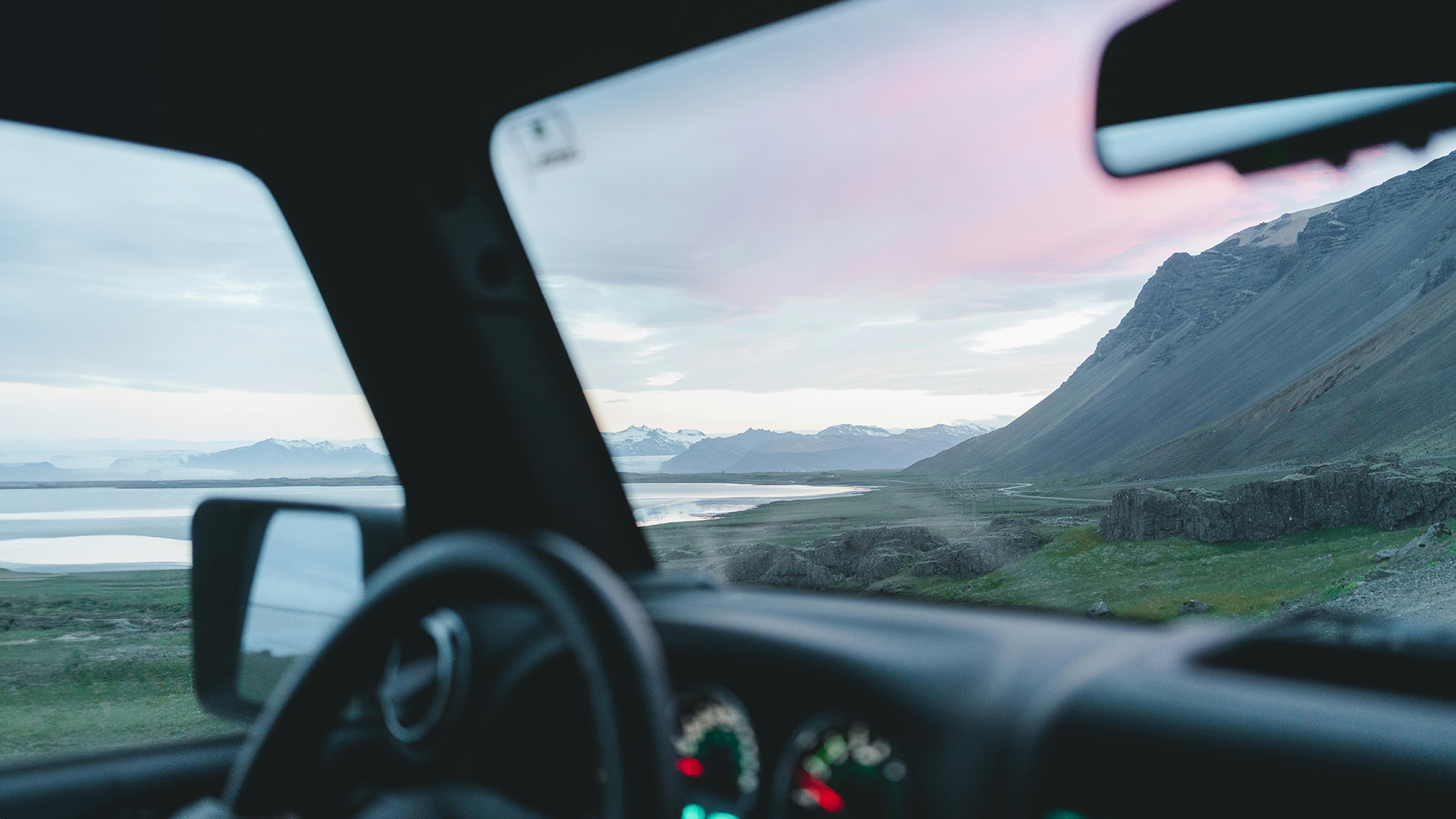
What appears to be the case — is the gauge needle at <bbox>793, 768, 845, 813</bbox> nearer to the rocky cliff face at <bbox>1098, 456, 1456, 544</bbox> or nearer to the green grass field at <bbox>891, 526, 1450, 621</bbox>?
the green grass field at <bbox>891, 526, 1450, 621</bbox>

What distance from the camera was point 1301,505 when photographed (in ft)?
8.95

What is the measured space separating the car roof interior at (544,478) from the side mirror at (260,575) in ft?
0.55

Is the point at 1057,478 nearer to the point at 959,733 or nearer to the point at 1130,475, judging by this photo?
the point at 1130,475

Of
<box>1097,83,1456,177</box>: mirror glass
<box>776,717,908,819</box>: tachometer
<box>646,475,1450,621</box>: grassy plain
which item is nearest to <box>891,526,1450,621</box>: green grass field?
<box>646,475,1450,621</box>: grassy plain

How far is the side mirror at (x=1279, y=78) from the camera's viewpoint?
131 centimetres

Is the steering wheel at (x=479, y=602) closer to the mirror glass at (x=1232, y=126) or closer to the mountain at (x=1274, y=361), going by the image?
the mirror glass at (x=1232, y=126)

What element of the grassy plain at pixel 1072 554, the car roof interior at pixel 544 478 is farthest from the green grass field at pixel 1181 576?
the car roof interior at pixel 544 478

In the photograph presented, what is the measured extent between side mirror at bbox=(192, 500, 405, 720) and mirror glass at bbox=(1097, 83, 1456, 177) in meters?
2.45

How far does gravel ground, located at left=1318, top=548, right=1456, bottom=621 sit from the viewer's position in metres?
2.03

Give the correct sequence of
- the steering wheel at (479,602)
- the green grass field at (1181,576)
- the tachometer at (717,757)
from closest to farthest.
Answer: the steering wheel at (479,602) < the tachometer at (717,757) < the green grass field at (1181,576)

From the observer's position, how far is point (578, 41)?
2715 millimetres

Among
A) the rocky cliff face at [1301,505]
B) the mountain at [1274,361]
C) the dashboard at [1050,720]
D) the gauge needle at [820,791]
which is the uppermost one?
the mountain at [1274,361]

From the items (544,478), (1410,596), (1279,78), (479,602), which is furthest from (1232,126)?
(544,478)

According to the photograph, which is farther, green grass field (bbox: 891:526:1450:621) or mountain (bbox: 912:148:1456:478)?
mountain (bbox: 912:148:1456:478)
